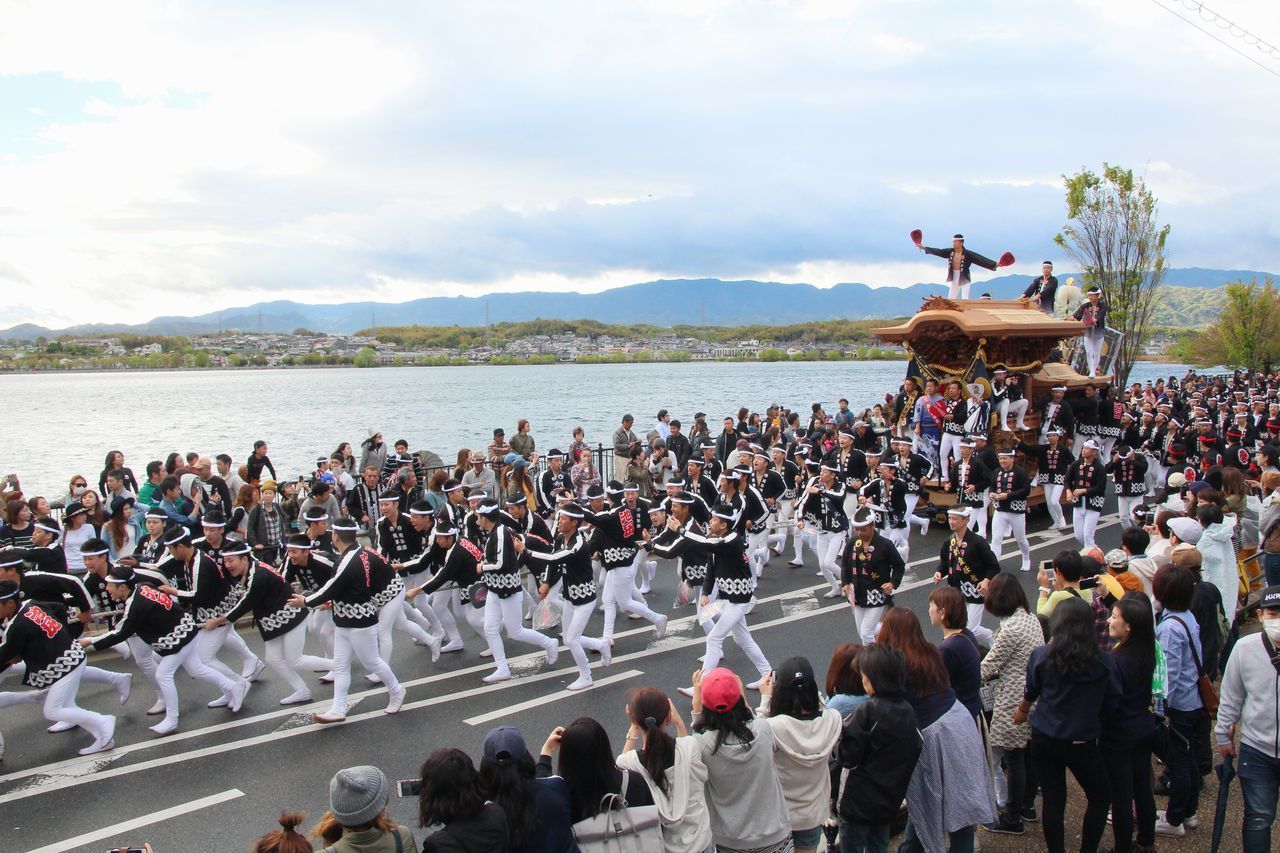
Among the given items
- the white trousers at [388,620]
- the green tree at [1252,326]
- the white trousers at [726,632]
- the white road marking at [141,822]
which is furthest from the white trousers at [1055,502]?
the green tree at [1252,326]

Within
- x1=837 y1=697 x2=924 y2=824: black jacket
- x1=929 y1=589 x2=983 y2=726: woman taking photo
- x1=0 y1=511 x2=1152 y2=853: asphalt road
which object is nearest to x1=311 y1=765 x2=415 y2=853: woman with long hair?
x1=837 y1=697 x2=924 y2=824: black jacket

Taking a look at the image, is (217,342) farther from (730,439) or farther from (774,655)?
(774,655)

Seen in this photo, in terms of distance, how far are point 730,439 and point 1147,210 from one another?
17713 millimetres

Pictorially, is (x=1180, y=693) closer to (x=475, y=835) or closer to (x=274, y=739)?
(x=475, y=835)

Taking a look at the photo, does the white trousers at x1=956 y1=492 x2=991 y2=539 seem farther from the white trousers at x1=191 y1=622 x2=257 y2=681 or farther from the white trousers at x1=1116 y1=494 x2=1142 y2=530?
the white trousers at x1=191 y1=622 x2=257 y2=681

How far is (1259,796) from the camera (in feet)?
15.4

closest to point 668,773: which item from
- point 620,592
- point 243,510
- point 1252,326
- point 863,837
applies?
point 863,837

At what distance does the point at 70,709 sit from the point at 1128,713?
794cm

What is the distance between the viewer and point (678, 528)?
9953 millimetres

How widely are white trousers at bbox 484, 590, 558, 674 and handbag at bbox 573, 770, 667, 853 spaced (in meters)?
5.13

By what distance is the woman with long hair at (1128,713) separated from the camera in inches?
192

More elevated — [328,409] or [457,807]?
[457,807]

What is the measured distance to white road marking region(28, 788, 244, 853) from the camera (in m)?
5.88

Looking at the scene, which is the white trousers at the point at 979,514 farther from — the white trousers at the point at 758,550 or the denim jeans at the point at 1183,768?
the denim jeans at the point at 1183,768
